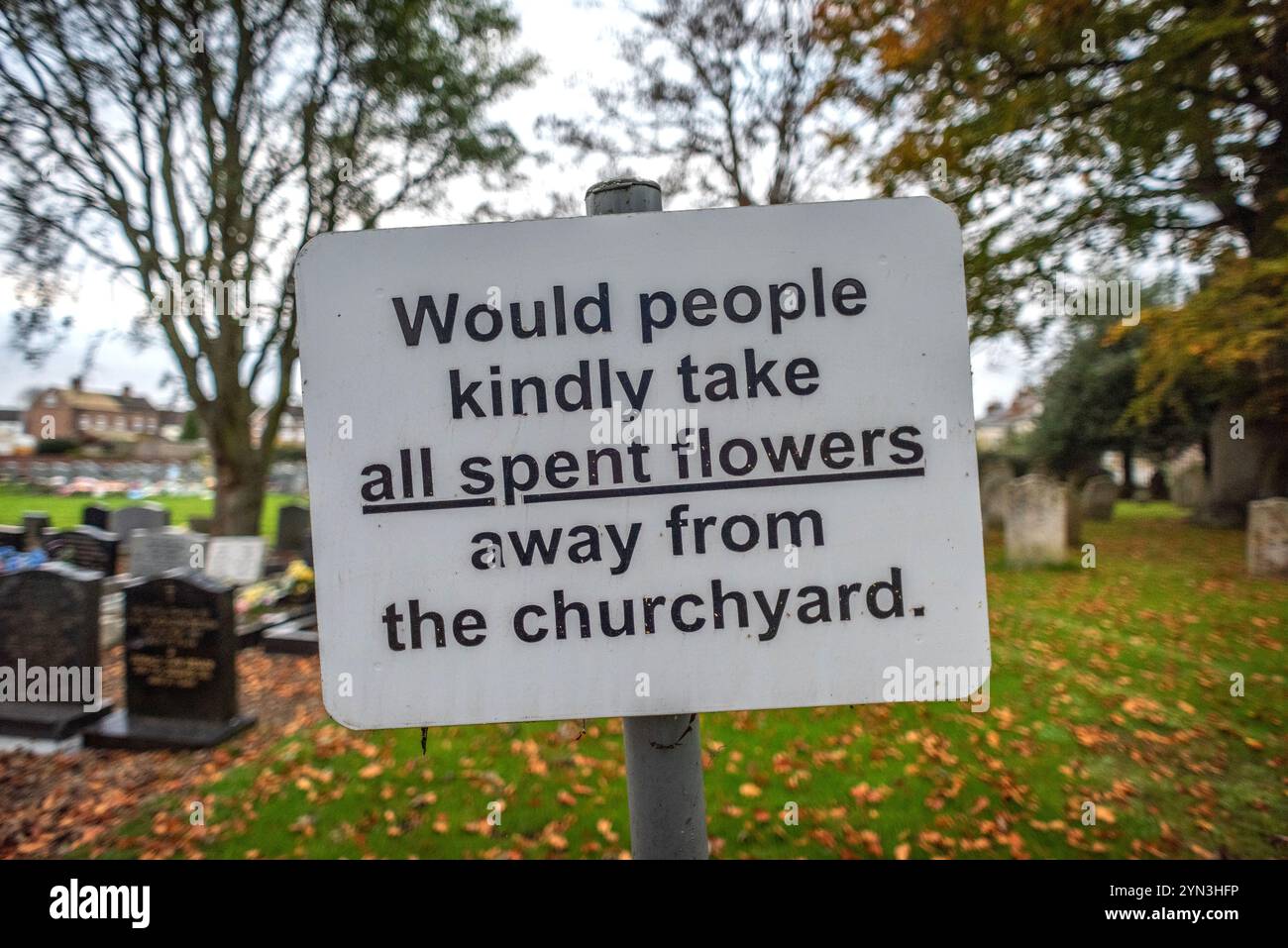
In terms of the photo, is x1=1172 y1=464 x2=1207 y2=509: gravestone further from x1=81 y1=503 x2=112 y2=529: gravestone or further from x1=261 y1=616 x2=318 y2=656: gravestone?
x1=81 y1=503 x2=112 y2=529: gravestone

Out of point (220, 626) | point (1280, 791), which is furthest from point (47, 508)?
point (1280, 791)

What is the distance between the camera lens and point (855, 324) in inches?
42.8

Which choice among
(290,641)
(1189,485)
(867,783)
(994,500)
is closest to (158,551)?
(290,641)

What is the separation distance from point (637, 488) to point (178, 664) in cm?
596

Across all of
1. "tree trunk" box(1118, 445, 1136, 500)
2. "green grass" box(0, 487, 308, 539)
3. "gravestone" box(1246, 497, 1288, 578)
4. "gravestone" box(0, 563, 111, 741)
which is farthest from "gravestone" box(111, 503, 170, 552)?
"tree trunk" box(1118, 445, 1136, 500)

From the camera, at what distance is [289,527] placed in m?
13.3

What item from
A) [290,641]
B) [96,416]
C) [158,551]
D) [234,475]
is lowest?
[290,641]

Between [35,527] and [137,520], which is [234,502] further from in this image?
[35,527]

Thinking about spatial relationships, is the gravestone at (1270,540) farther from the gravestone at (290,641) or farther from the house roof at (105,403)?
the house roof at (105,403)

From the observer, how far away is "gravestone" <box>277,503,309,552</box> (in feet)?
43.3

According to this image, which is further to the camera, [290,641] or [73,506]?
[73,506]

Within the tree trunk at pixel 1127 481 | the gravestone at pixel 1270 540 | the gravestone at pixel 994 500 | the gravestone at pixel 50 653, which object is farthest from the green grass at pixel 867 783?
the tree trunk at pixel 1127 481

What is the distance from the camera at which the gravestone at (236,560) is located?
1038 cm
